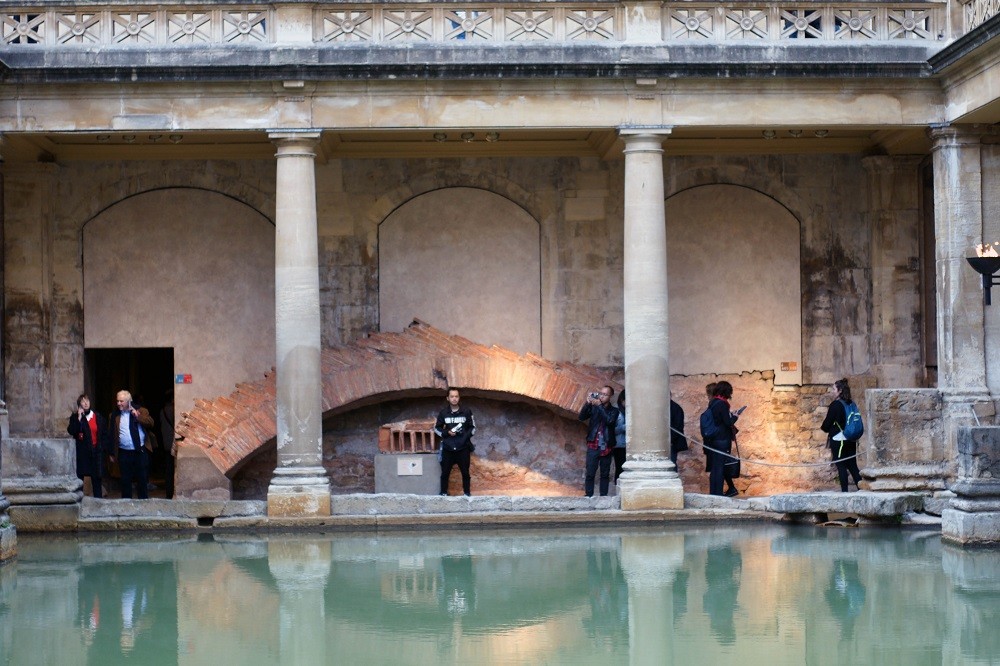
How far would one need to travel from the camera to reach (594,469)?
19.0 metres

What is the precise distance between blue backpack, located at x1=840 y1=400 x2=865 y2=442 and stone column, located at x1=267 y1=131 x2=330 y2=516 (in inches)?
249

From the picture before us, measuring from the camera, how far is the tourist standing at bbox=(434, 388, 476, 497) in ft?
62.2

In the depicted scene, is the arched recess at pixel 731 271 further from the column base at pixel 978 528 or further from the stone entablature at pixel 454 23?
the column base at pixel 978 528

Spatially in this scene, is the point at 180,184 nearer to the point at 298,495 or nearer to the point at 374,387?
the point at 374,387

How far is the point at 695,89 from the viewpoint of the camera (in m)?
17.9

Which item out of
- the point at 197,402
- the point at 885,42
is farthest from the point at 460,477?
the point at 885,42

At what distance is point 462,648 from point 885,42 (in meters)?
10.8

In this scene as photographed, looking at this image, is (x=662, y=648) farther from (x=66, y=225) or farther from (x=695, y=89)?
(x=66, y=225)

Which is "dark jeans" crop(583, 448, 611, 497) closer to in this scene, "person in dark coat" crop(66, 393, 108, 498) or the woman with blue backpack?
the woman with blue backpack

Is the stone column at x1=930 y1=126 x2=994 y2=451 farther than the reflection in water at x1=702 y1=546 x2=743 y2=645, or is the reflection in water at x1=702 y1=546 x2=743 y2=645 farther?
the stone column at x1=930 y1=126 x2=994 y2=451

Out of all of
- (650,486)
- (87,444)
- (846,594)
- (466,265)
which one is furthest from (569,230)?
(846,594)

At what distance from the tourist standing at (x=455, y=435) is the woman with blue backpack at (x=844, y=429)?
172 inches

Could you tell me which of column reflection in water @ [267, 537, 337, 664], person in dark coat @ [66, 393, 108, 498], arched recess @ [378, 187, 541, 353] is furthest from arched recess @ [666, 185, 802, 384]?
person in dark coat @ [66, 393, 108, 498]

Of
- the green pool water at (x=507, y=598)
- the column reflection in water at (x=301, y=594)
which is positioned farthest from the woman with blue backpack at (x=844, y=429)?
the column reflection in water at (x=301, y=594)
